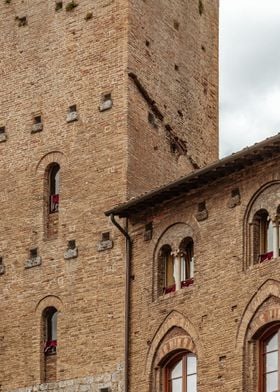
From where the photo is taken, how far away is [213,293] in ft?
122

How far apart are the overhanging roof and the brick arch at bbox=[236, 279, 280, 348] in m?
3.05

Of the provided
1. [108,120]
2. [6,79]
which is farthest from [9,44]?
[108,120]

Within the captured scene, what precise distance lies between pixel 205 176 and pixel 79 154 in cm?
561

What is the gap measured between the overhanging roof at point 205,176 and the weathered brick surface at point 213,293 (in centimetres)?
19

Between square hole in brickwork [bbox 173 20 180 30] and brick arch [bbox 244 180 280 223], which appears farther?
square hole in brickwork [bbox 173 20 180 30]

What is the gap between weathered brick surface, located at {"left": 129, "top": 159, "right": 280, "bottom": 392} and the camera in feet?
118

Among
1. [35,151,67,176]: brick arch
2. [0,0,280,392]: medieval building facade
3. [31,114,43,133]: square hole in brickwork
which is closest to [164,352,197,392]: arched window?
[0,0,280,392]: medieval building facade

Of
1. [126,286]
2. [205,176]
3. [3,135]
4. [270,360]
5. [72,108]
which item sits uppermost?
[72,108]

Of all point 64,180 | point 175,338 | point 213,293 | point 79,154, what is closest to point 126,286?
point 175,338

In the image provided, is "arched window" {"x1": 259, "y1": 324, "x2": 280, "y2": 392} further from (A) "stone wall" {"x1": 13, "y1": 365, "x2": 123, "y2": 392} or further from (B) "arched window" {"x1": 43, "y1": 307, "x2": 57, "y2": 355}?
(B) "arched window" {"x1": 43, "y1": 307, "x2": 57, "y2": 355}

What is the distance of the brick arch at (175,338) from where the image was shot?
37500 millimetres

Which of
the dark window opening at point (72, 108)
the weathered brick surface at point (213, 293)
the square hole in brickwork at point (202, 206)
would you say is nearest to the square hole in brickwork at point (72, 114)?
the dark window opening at point (72, 108)

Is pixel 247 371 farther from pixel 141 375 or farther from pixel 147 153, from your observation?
pixel 147 153

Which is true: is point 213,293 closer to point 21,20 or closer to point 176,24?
point 176,24
